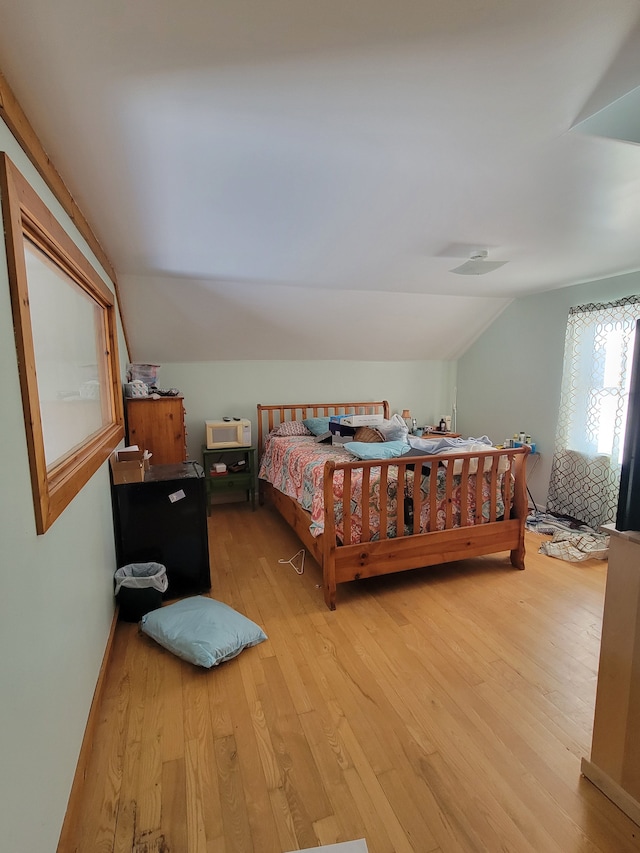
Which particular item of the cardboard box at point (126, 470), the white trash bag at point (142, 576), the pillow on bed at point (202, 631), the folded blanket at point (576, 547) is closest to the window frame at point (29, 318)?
the cardboard box at point (126, 470)

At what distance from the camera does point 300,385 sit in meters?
4.59

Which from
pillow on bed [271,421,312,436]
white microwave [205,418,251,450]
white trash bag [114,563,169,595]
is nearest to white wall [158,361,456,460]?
white microwave [205,418,251,450]

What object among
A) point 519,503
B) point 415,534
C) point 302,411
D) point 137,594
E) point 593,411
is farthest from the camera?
point 302,411

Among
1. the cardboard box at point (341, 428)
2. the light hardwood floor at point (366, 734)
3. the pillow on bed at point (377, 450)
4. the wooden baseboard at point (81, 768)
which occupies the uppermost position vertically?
the cardboard box at point (341, 428)

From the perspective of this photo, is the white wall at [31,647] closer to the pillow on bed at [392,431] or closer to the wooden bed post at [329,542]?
the wooden bed post at [329,542]

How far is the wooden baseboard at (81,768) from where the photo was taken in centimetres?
116

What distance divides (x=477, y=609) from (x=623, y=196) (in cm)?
225

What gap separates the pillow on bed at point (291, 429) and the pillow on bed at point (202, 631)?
2.08 metres

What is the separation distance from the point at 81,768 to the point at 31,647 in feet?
2.23

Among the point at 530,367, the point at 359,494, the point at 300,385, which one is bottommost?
the point at 359,494

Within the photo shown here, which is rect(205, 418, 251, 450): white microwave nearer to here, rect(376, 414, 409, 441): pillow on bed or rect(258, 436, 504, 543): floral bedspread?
rect(258, 436, 504, 543): floral bedspread

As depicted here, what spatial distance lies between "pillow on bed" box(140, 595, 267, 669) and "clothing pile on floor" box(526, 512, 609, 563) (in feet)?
7.64

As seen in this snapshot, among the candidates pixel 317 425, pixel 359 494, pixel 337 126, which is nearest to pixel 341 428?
pixel 317 425

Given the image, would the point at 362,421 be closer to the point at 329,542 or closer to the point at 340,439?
the point at 340,439
